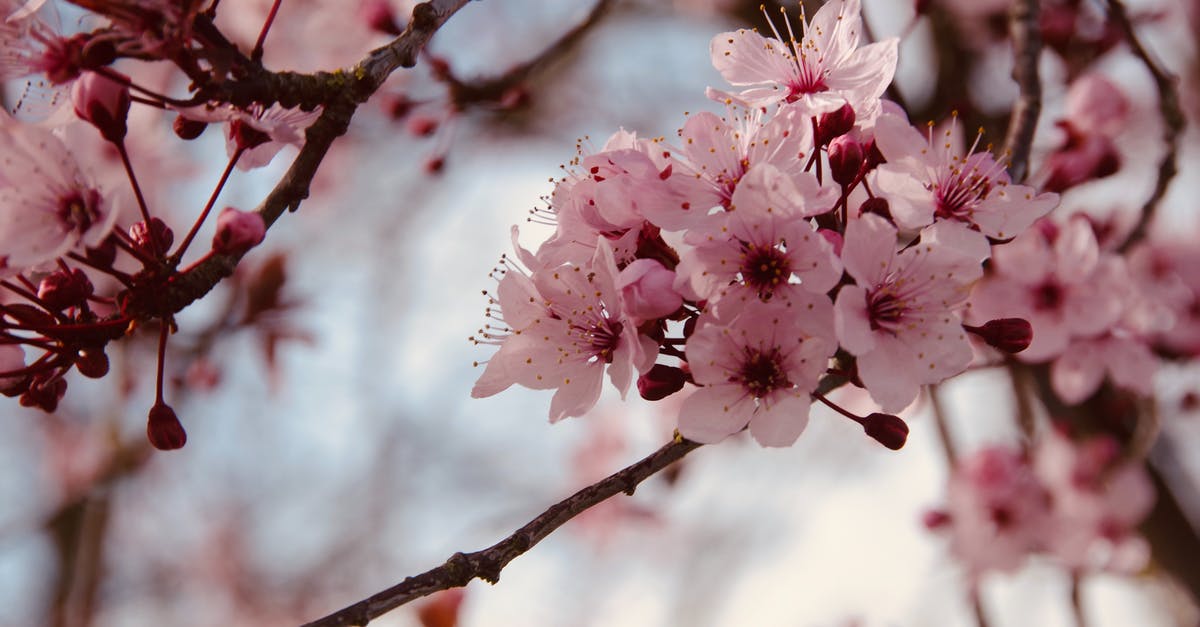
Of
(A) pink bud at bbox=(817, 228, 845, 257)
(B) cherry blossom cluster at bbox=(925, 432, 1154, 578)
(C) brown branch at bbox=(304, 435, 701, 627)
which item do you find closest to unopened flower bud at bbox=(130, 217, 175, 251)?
(C) brown branch at bbox=(304, 435, 701, 627)

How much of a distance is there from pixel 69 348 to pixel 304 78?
52 centimetres

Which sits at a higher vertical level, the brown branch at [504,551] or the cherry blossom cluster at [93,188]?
the cherry blossom cluster at [93,188]

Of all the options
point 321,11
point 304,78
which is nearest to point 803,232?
point 304,78

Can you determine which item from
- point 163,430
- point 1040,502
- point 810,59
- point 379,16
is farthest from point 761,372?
point 1040,502

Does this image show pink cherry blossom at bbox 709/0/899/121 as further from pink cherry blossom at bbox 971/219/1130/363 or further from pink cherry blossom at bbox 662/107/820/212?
pink cherry blossom at bbox 971/219/1130/363

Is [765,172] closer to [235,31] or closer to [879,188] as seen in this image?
[879,188]

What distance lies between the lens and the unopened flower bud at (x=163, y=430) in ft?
4.88

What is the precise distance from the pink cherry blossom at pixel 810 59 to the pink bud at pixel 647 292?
0.44m

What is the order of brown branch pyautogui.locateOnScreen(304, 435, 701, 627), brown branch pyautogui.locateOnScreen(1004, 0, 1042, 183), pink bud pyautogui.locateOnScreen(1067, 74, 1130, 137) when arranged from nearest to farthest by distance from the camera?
brown branch pyautogui.locateOnScreen(304, 435, 701, 627) → brown branch pyautogui.locateOnScreen(1004, 0, 1042, 183) → pink bud pyautogui.locateOnScreen(1067, 74, 1130, 137)

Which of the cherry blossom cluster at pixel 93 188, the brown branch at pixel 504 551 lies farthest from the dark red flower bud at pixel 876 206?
the cherry blossom cluster at pixel 93 188

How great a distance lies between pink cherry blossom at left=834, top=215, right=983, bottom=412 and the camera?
4.55 feet

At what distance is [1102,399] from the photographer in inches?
142

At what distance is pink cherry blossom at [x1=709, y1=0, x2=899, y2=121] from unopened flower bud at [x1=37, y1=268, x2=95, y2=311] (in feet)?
3.61

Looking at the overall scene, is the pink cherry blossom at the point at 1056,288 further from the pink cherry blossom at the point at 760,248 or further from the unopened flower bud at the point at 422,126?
the unopened flower bud at the point at 422,126
